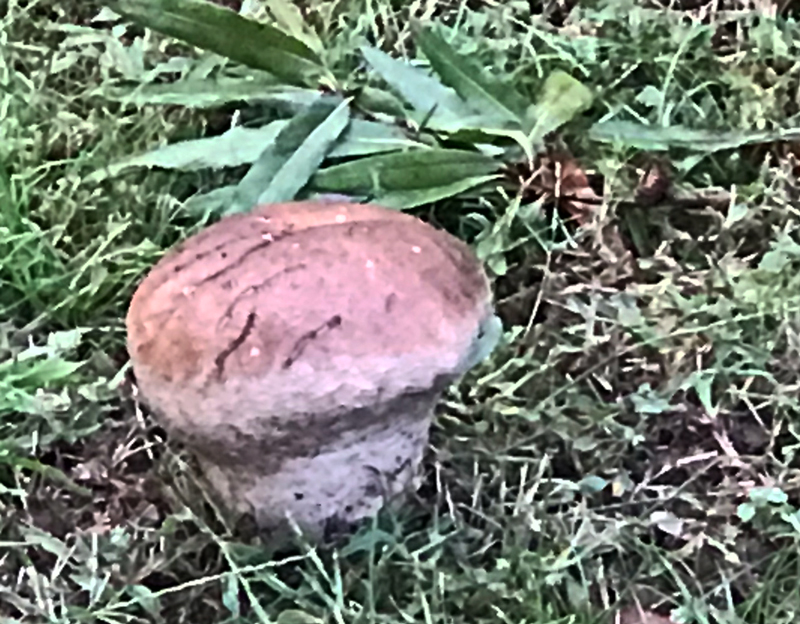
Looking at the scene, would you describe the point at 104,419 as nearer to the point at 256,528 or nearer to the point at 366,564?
the point at 256,528

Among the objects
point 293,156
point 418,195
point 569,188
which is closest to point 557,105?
point 569,188

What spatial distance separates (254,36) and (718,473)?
3.02 ft

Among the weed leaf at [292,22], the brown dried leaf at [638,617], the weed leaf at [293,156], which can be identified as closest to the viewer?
the brown dried leaf at [638,617]

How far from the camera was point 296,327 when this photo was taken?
1.10 m

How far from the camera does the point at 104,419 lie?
1.50m

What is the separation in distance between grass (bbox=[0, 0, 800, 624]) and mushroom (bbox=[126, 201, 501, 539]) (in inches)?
6.5

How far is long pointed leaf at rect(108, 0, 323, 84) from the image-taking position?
1738 mm

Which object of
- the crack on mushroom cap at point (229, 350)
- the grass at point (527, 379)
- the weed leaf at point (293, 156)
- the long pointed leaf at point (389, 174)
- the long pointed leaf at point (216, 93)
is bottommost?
the grass at point (527, 379)

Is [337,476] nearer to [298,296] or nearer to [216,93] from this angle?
[298,296]

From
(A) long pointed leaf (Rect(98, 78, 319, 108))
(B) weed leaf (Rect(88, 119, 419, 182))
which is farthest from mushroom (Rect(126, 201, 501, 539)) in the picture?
(A) long pointed leaf (Rect(98, 78, 319, 108))

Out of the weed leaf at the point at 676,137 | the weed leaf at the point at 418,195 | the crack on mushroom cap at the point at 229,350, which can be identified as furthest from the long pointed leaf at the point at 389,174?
the crack on mushroom cap at the point at 229,350

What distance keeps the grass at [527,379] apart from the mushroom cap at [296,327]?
0.23 metres

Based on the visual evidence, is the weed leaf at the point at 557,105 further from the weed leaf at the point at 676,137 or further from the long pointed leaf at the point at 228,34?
the long pointed leaf at the point at 228,34

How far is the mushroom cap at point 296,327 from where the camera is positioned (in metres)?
1.09
